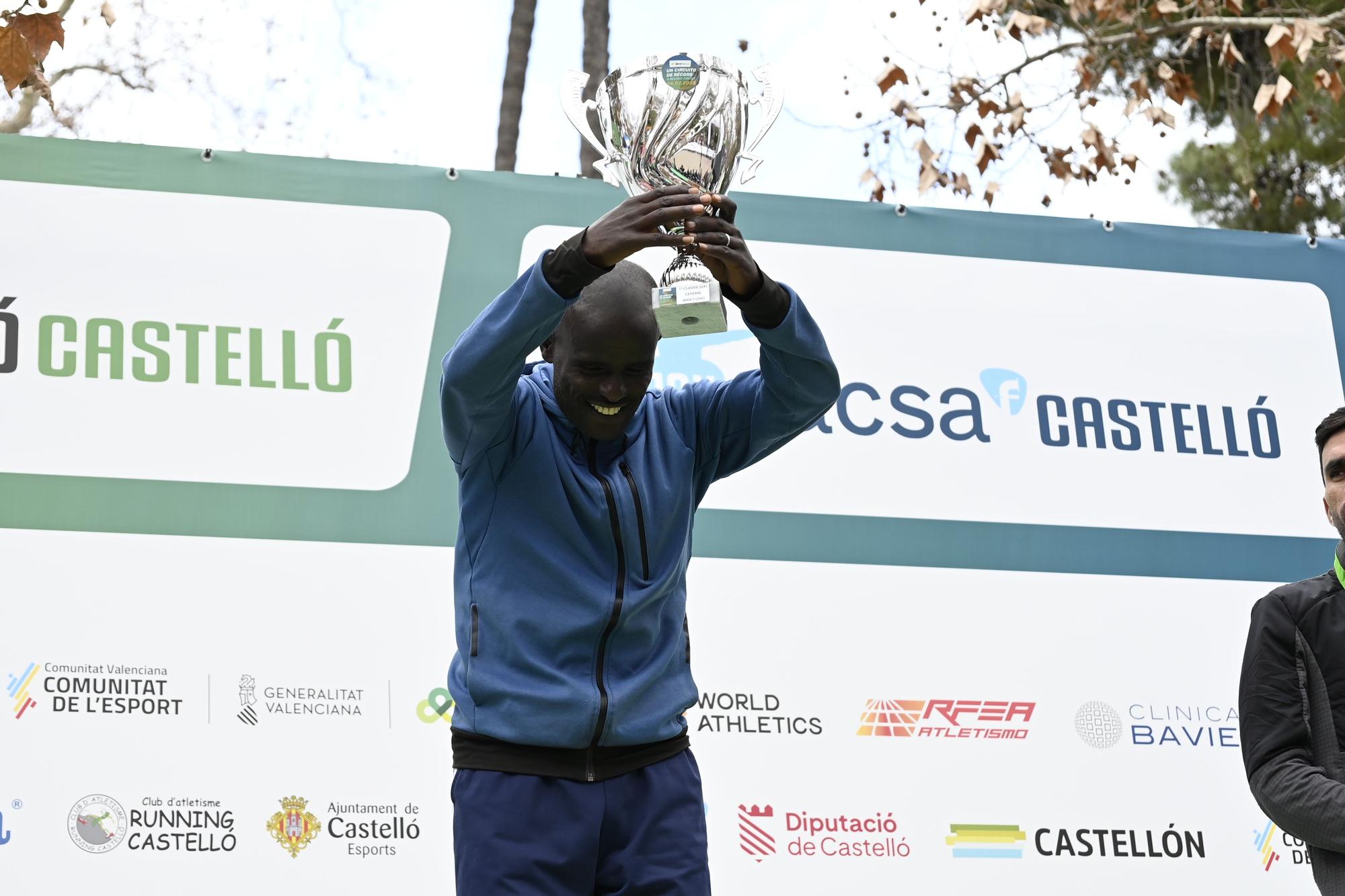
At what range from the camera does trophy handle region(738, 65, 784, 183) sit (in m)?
2.19

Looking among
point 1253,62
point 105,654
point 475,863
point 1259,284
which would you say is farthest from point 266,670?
point 1253,62

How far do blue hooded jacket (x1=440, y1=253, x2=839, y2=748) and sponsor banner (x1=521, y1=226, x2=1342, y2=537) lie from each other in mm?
1661

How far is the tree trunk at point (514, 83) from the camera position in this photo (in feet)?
21.4

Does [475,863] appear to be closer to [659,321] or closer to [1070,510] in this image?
[659,321]

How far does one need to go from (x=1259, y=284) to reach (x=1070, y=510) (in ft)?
3.00

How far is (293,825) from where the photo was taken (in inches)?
125

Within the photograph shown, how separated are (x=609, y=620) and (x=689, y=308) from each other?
399mm

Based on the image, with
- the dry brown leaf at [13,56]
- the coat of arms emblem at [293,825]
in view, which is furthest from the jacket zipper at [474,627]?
the dry brown leaf at [13,56]

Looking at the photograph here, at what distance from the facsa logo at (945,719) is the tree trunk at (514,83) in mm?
3693

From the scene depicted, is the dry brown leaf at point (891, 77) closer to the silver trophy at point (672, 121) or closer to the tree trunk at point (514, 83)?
the tree trunk at point (514, 83)

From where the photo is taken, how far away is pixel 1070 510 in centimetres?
379

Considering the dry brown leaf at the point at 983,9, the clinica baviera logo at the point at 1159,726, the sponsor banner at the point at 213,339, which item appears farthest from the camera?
the dry brown leaf at the point at 983,9

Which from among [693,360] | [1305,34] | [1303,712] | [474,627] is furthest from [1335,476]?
[1305,34]

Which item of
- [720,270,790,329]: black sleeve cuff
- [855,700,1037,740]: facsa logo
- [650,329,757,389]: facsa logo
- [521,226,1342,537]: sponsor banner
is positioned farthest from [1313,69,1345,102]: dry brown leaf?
[720,270,790,329]: black sleeve cuff
